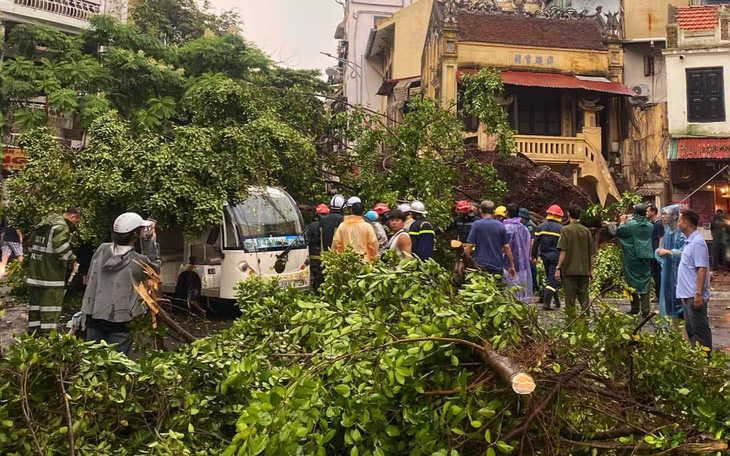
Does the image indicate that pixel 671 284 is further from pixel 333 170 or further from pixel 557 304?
pixel 333 170

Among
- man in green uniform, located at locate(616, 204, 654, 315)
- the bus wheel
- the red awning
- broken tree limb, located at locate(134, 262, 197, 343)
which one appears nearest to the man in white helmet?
the bus wheel

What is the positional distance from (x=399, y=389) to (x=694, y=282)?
501 cm

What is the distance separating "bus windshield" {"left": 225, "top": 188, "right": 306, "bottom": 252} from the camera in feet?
36.2

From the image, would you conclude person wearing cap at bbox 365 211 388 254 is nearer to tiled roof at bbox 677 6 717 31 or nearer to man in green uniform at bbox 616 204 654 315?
man in green uniform at bbox 616 204 654 315

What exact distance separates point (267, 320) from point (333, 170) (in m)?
9.83

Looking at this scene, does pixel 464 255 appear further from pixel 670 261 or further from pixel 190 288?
pixel 190 288

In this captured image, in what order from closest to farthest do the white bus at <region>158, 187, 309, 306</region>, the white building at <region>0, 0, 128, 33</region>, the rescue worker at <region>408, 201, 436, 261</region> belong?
the rescue worker at <region>408, 201, 436, 261</region>, the white bus at <region>158, 187, 309, 306</region>, the white building at <region>0, 0, 128, 33</region>

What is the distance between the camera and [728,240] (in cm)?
1878

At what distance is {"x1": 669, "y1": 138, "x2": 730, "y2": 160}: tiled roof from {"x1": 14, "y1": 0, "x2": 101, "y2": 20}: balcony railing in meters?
20.0

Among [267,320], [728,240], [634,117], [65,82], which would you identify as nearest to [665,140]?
[634,117]

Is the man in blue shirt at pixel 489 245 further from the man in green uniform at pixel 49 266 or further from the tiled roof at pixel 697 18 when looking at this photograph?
the tiled roof at pixel 697 18

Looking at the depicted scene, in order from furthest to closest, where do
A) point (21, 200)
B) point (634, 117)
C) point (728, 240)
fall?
point (634, 117), point (728, 240), point (21, 200)

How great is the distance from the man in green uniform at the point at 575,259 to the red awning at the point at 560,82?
14.6 meters

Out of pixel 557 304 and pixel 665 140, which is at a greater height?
pixel 665 140
